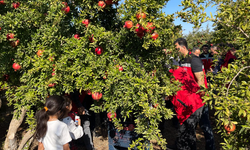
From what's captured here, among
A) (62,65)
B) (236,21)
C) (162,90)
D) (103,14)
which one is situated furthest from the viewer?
(103,14)

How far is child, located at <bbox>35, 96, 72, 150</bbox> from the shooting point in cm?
220

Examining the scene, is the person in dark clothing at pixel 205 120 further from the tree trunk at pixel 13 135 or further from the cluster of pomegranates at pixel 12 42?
→ the tree trunk at pixel 13 135

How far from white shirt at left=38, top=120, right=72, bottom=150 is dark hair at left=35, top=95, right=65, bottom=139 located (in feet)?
0.21

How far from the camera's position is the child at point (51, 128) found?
220cm

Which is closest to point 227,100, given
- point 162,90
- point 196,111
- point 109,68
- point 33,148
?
point 162,90

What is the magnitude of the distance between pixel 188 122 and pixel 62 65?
2.30 meters

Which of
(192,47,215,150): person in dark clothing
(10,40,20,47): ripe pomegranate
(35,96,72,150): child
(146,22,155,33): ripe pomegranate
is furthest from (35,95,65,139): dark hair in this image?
(192,47,215,150): person in dark clothing

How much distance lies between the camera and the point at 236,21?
1.57 metres

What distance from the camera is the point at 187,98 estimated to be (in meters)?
2.98

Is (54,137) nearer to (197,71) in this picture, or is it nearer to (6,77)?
(6,77)

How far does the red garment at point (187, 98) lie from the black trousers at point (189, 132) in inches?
3.9

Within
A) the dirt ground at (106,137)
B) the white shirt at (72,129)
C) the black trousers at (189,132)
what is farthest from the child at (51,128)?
the dirt ground at (106,137)

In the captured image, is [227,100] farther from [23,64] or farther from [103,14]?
[23,64]

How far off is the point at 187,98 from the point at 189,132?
23.9 inches
